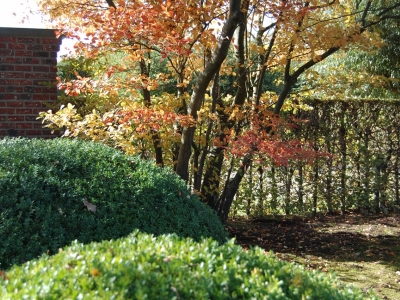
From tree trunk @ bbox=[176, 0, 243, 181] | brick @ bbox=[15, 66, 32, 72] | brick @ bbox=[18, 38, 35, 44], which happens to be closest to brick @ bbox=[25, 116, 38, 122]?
brick @ bbox=[15, 66, 32, 72]

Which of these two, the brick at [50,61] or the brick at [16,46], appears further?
the brick at [50,61]

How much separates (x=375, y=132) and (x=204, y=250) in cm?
829

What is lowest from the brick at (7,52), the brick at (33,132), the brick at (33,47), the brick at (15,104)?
the brick at (33,132)

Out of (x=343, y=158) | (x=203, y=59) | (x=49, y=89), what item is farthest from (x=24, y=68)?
(x=343, y=158)

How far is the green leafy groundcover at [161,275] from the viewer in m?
1.95

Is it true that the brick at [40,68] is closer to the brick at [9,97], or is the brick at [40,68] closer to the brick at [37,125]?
the brick at [9,97]

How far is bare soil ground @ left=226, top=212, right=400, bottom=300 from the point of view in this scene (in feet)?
19.3

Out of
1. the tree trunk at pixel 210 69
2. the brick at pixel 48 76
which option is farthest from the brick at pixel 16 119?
the tree trunk at pixel 210 69

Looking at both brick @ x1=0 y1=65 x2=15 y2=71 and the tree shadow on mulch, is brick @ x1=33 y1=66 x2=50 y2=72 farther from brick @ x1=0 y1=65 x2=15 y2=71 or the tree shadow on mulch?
the tree shadow on mulch

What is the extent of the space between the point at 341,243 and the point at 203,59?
328 cm

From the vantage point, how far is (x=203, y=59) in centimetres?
704

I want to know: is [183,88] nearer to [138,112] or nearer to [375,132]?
[138,112]

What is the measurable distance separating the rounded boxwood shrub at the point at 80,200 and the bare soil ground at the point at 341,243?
144 cm

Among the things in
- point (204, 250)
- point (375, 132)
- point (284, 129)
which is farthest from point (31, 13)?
point (204, 250)
